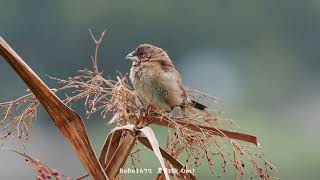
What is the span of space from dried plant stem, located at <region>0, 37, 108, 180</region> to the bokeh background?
21.9m

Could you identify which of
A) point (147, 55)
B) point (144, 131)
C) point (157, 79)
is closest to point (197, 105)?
point (157, 79)

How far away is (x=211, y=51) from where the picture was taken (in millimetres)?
39625

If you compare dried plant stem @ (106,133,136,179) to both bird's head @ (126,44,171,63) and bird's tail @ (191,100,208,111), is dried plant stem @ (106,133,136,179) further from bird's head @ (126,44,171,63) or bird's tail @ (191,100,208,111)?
bird's head @ (126,44,171,63)

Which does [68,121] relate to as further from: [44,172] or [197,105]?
[197,105]

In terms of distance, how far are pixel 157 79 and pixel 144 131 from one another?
146 cm

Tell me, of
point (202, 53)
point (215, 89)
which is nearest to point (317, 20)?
point (202, 53)

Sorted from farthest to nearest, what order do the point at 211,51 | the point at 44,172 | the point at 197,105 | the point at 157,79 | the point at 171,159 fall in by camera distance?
the point at 211,51 → the point at 157,79 → the point at 197,105 → the point at 171,159 → the point at 44,172

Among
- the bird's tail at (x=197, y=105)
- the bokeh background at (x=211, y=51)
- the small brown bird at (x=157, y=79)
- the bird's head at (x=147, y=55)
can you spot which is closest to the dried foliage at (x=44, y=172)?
the bird's tail at (x=197, y=105)

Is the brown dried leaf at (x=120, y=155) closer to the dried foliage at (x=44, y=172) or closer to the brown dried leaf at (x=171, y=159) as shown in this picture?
the brown dried leaf at (x=171, y=159)

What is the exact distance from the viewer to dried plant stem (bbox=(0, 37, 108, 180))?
9.45 feet

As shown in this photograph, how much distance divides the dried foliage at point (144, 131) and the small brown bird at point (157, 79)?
1.00 m

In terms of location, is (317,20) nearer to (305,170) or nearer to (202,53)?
(202,53)

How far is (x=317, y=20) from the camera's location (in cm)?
4031

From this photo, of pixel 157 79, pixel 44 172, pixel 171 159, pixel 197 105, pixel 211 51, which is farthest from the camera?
pixel 211 51
